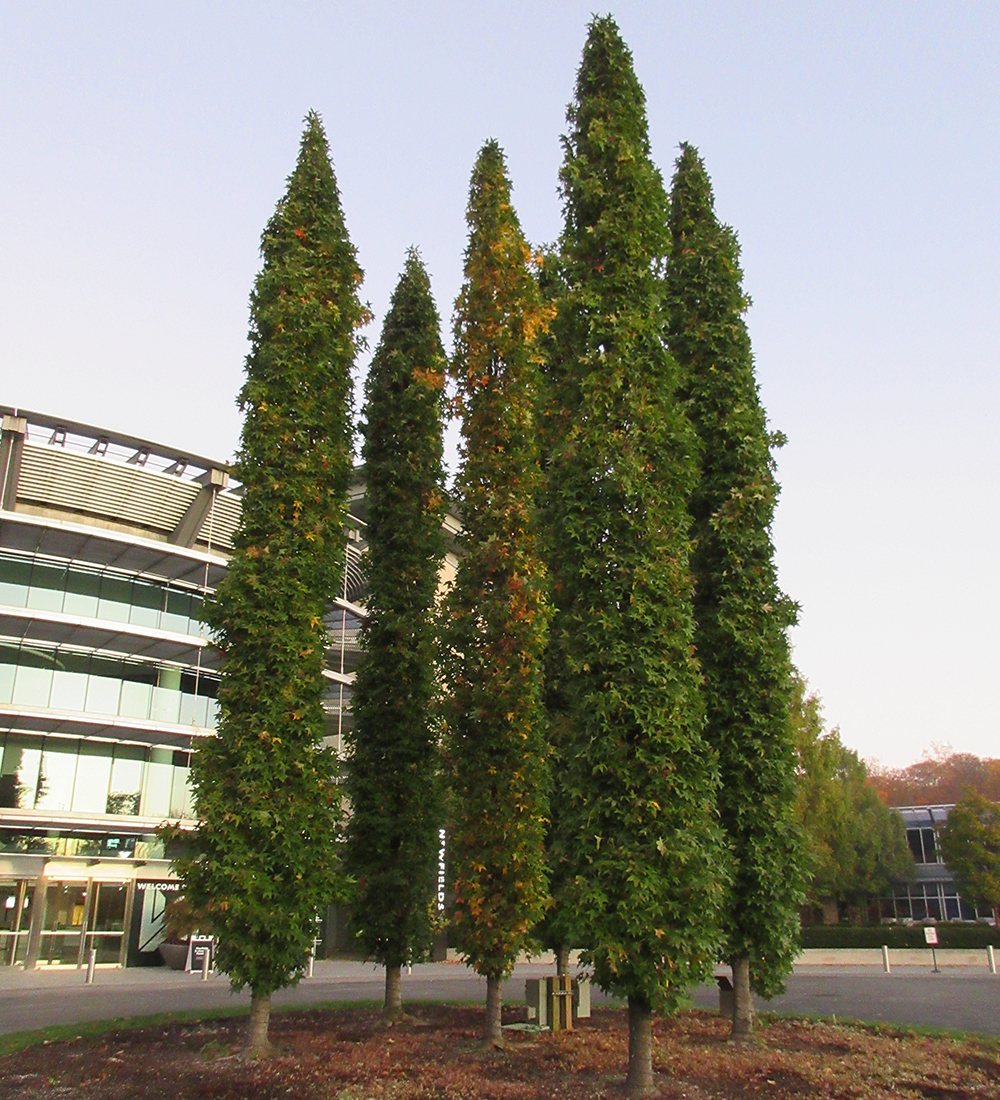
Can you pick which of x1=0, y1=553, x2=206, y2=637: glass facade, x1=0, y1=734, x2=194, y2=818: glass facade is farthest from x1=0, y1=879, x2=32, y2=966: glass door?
x1=0, y1=553, x2=206, y2=637: glass facade

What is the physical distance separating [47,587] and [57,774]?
19.4 feet

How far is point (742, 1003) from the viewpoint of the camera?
13414 millimetres

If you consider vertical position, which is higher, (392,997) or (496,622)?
(496,622)

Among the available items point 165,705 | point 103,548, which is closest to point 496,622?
point 103,548

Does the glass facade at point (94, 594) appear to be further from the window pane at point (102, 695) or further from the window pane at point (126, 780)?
the window pane at point (126, 780)

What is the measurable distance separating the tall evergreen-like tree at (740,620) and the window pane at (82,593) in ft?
70.1

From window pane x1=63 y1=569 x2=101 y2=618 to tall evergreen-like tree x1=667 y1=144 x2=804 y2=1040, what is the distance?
21.4 meters

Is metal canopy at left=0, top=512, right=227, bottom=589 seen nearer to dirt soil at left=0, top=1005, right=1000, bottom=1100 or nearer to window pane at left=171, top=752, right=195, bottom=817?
window pane at left=171, top=752, right=195, bottom=817

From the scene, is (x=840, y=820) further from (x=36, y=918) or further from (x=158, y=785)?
(x=36, y=918)

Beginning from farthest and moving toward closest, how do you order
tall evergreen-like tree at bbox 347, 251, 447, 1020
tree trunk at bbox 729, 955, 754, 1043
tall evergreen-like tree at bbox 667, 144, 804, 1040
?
tall evergreen-like tree at bbox 347, 251, 447, 1020 < tall evergreen-like tree at bbox 667, 144, 804, 1040 < tree trunk at bbox 729, 955, 754, 1043

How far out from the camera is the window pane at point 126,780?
29891 mm

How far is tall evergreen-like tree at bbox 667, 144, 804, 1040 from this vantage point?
13516mm

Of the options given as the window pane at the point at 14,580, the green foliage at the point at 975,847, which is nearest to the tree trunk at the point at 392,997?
the window pane at the point at 14,580

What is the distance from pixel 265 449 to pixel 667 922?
339 inches
